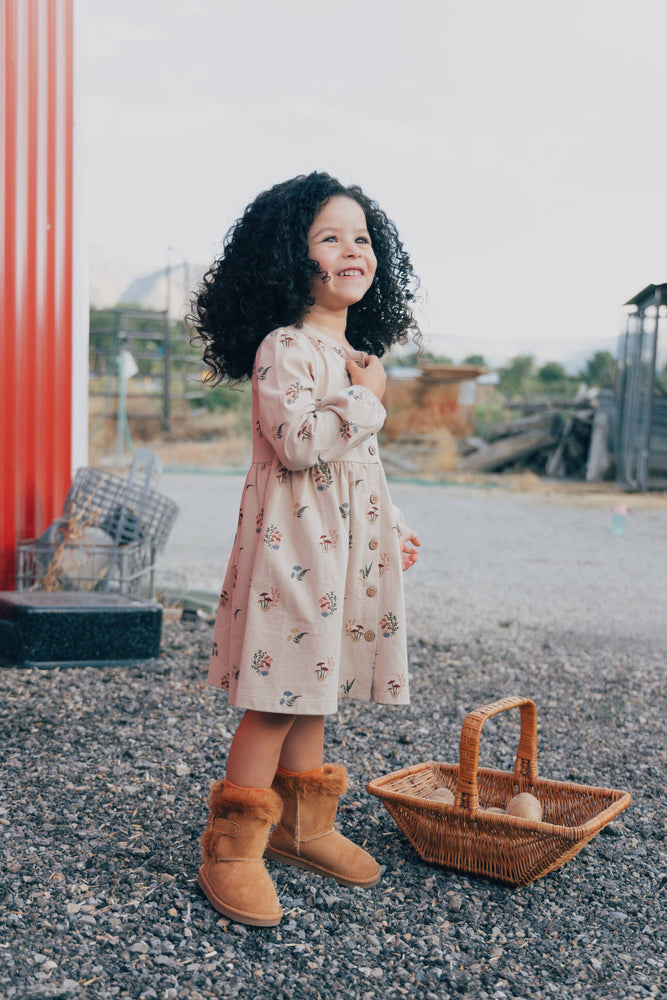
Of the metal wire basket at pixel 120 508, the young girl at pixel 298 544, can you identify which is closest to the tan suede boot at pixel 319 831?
the young girl at pixel 298 544

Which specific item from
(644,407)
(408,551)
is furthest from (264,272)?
(644,407)

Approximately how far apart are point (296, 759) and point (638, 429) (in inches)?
402

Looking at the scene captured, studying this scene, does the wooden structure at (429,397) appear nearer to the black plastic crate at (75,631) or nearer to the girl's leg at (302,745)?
the black plastic crate at (75,631)

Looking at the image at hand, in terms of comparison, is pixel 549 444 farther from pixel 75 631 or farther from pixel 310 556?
pixel 310 556

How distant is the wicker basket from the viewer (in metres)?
1.95

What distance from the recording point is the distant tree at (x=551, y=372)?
16344 mm

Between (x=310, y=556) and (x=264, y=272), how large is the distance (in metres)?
0.57

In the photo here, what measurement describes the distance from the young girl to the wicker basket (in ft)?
0.45

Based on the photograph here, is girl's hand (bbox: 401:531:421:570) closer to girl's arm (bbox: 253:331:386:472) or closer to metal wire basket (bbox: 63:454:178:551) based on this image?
girl's arm (bbox: 253:331:386:472)

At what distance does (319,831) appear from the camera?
2.04 metres

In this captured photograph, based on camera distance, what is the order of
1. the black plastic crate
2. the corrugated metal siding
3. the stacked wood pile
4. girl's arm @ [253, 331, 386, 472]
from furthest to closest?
the stacked wood pile, the corrugated metal siding, the black plastic crate, girl's arm @ [253, 331, 386, 472]

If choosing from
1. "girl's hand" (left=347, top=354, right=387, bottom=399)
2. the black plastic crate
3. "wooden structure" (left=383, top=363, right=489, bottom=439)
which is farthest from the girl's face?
"wooden structure" (left=383, top=363, right=489, bottom=439)

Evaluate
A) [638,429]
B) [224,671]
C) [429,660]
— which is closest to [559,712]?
[429,660]

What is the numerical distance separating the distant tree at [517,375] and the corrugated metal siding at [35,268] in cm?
1173
